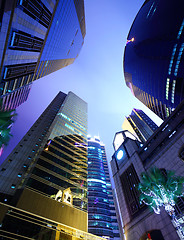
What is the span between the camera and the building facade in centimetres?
2543

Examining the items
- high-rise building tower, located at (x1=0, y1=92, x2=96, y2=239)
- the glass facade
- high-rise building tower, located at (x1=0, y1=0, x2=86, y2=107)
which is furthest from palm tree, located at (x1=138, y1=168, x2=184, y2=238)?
high-rise building tower, located at (x1=0, y1=0, x2=86, y2=107)

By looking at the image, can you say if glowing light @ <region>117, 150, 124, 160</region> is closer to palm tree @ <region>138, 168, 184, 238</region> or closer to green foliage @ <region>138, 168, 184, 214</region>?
palm tree @ <region>138, 168, 184, 238</region>

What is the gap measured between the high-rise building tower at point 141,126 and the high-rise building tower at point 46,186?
3126 inches

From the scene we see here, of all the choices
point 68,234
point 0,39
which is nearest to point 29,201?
point 68,234

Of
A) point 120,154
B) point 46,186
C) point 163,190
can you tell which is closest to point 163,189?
point 163,190

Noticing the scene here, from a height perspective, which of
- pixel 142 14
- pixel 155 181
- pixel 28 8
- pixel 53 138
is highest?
pixel 142 14

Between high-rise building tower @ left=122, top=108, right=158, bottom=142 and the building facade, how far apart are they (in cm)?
7317

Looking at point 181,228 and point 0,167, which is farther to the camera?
point 0,167

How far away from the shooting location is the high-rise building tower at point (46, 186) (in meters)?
15.8

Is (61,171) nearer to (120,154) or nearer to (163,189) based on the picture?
(163,189)

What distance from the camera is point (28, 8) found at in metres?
27.8

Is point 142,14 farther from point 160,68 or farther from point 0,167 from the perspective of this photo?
point 0,167

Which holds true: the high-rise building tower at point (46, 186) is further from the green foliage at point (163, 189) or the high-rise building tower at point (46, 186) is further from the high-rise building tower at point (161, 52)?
the high-rise building tower at point (161, 52)

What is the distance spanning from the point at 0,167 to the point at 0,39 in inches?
1039
